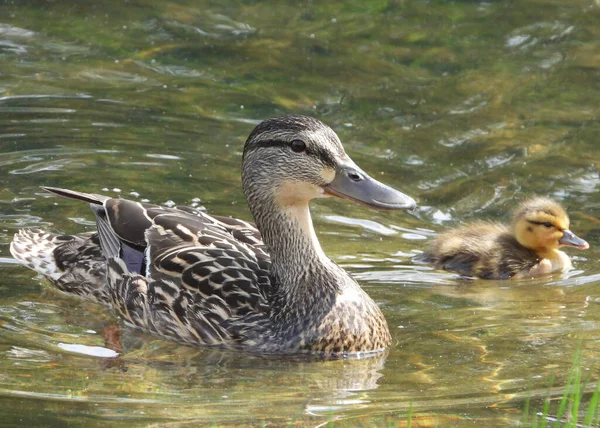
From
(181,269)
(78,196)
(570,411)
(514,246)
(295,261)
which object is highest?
(514,246)

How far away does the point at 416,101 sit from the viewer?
969 centimetres

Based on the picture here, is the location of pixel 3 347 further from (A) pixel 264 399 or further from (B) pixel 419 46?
(B) pixel 419 46

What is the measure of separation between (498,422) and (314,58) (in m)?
6.28

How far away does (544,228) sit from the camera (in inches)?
292

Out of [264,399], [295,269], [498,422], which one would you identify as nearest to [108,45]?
[295,269]

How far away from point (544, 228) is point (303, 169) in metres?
2.15

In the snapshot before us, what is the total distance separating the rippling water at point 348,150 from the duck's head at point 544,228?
200 millimetres

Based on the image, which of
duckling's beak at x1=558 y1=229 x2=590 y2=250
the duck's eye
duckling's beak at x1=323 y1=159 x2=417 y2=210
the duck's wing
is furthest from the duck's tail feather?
duckling's beak at x1=558 y1=229 x2=590 y2=250

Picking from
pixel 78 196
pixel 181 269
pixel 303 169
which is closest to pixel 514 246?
pixel 303 169

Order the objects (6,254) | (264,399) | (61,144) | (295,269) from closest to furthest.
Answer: (264,399)
(295,269)
(6,254)
(61,144)

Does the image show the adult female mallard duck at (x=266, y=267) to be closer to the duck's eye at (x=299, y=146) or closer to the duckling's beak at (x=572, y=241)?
the duck's eye at (x=299, y=146)

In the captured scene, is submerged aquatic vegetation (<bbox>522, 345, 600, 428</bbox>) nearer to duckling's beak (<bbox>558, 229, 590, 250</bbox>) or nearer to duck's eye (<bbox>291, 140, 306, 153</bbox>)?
duck's eye (<bbox>291, 140, 306, 153</bbox>)

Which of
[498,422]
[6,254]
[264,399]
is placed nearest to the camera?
[498,422]

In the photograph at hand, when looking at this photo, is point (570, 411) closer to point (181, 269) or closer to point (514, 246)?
point (181, 269)
